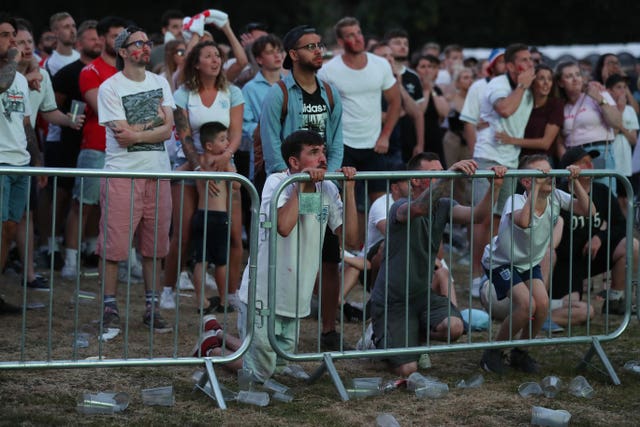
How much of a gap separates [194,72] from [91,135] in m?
1.36

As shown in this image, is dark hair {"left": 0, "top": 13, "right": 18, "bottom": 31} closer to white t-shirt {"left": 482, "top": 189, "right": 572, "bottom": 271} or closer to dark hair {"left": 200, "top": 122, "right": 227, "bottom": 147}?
dark hair {"left": 200, "top": 122, "right": 227, "bottom": 147}

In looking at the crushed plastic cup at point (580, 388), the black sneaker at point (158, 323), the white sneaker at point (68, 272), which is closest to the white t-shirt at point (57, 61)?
the white sneaker at point (68, 272)

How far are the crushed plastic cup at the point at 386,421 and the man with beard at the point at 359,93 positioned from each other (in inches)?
153

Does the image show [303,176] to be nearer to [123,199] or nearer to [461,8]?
A: [123,199]

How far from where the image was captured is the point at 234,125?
359 inches

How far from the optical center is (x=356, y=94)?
9883 mm

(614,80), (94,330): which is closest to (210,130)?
(94,330)

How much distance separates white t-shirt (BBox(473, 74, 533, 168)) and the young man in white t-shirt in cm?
328

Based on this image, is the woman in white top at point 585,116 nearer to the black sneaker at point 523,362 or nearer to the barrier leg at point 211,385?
the black sneaker at point 523,362

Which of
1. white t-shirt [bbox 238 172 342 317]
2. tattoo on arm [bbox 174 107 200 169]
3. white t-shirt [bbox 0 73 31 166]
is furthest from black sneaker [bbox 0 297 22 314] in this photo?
white t-shirt [bbox 238 172 342 317]

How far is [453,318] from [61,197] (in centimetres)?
483

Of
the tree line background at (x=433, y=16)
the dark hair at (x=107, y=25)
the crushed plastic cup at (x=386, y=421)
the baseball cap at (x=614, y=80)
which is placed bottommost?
the crushed plastic cup at (x=386, y=421)

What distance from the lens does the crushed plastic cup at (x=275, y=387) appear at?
21.7 feet

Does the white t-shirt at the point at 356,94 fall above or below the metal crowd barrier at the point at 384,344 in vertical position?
above
